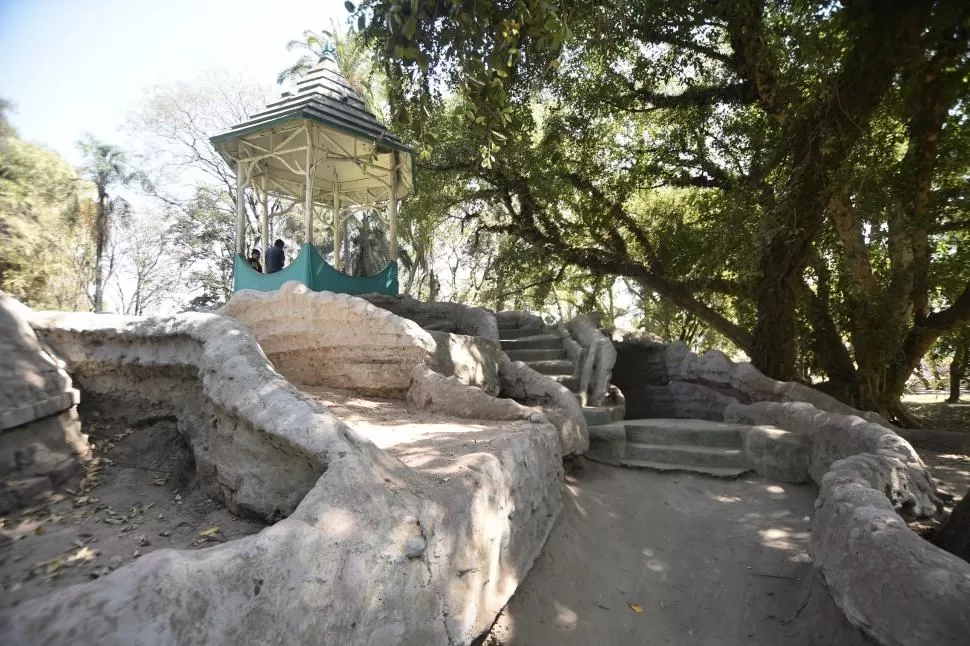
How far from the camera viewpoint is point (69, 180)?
46.5 ft

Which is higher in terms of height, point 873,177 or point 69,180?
point 69,180

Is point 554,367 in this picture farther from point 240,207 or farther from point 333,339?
point 240,207

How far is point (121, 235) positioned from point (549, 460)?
21.1 metres

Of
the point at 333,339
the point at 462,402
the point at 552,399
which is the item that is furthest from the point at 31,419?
the point at 552,399

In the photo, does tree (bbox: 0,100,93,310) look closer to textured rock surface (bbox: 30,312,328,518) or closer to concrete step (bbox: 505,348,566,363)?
textured rock surface (bbox: 30,312,328,518)

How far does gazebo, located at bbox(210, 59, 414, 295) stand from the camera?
25.1 feet

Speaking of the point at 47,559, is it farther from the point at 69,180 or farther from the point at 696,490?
the point at 69,180

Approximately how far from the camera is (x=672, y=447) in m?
5.56

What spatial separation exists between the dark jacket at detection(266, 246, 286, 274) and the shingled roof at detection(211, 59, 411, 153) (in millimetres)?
2035

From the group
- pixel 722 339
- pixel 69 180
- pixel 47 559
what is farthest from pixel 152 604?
pixel 722 339

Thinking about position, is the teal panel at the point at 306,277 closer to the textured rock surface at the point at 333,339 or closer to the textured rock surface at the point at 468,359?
the textured rock surface at the point at 333,339

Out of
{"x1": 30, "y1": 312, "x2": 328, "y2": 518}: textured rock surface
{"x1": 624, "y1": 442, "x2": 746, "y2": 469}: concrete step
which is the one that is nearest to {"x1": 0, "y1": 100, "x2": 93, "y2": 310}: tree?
{"x1": 30, "y1": 312, "x2": 328, "y2": 518}: textured rock surface

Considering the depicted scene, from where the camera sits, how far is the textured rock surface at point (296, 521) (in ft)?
4.54

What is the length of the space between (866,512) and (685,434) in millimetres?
3204
